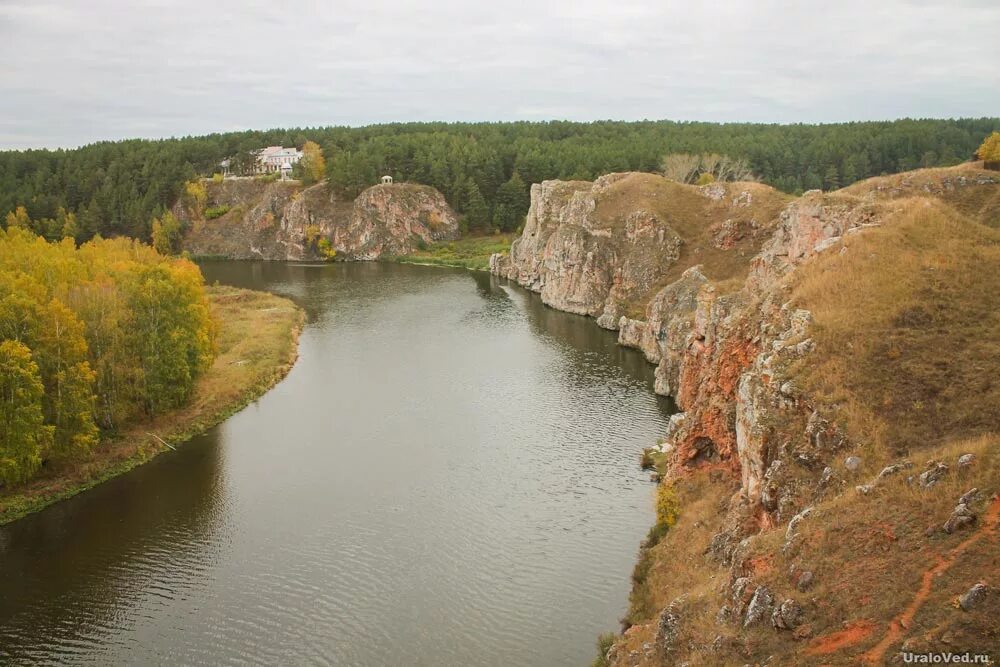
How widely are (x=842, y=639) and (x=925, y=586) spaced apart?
7.66 ft

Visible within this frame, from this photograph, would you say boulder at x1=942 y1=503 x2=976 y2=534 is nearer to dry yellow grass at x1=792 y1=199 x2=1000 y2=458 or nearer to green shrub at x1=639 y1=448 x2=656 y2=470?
dry yellow grass at x1=792 y1=199 x2=1000 y2=458

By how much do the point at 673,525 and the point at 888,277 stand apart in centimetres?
1347

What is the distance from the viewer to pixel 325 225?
13450cm

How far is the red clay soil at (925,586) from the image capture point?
1681 cm

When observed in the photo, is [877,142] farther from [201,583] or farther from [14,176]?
[14,176]

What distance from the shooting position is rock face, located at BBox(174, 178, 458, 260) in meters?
132

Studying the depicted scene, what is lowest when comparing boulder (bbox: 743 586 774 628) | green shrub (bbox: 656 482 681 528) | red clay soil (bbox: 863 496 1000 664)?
green shrub (bbox: 656 482 681 528)


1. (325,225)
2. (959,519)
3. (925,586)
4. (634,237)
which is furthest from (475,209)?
(925,586)

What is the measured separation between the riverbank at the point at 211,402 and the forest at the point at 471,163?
6226cm

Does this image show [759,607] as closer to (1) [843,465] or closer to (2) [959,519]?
(2) [959,519]

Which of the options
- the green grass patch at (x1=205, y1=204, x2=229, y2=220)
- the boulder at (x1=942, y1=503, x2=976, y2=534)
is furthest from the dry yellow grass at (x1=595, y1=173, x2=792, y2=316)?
the green grass patch at (x1=205, y1=204, x2=229, y2=220)

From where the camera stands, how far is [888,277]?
29.9 metres

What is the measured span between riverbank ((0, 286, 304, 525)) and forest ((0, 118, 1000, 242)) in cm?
6226

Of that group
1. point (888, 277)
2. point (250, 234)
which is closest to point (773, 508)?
point (888, 277)
